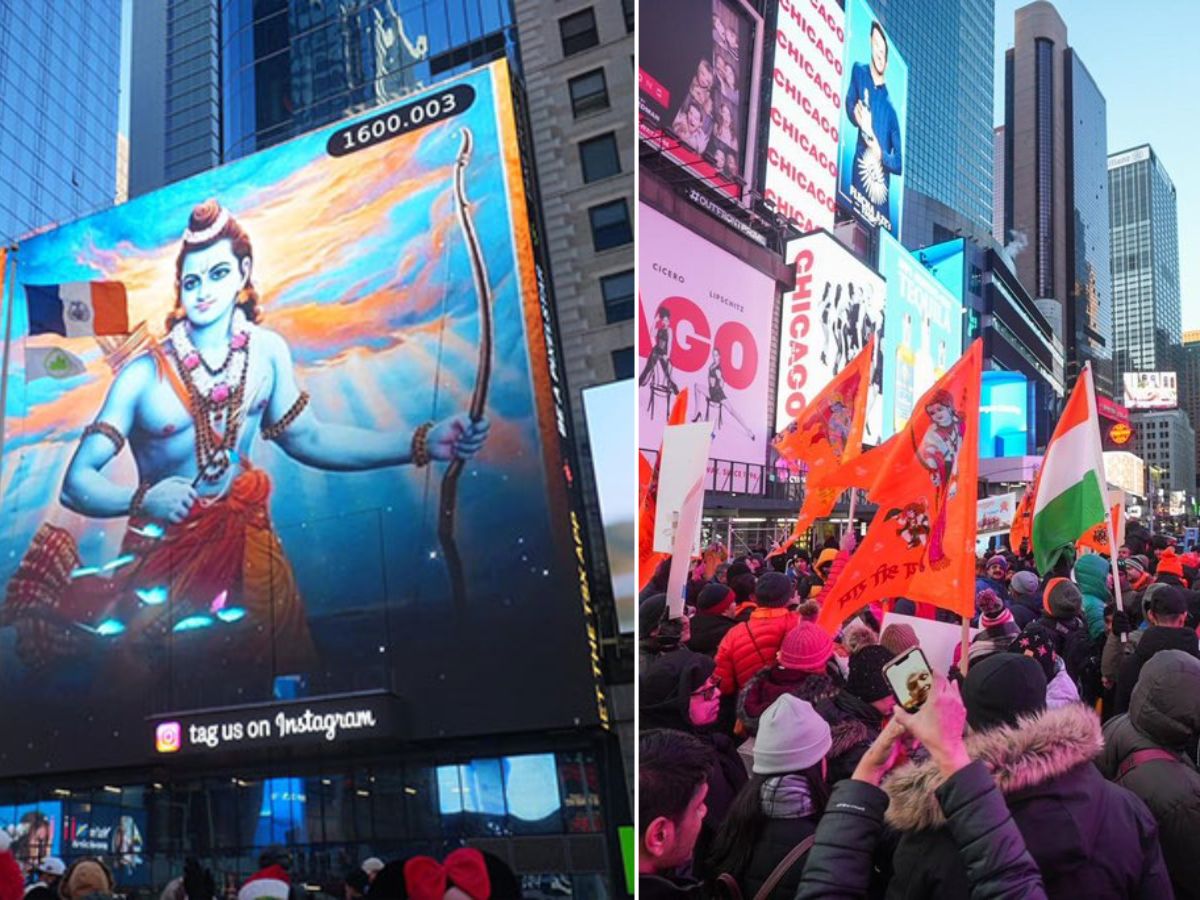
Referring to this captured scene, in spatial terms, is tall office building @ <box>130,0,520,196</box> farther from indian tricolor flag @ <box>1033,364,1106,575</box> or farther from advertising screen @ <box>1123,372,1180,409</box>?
indian tricolor flag @ <box>1033,364,1106,575</box>

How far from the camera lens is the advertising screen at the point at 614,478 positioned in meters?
8.69

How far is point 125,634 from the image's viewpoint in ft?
36.7

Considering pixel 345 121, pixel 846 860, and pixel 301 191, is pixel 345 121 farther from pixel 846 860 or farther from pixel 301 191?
pixel 846 860

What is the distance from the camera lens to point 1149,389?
11.4m

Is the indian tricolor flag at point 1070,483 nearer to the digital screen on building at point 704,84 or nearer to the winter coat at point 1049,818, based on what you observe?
the winter coat at point 1049,818

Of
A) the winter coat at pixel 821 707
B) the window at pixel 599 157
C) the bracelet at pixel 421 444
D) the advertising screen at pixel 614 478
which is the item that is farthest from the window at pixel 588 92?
the winter coat at pixel 821 707

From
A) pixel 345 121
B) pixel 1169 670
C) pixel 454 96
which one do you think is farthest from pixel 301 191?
pixel 1169 670

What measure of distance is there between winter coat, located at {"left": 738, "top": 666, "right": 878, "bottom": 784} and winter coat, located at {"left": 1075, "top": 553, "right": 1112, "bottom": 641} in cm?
251

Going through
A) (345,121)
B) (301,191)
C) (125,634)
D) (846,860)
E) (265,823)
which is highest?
(345,121)

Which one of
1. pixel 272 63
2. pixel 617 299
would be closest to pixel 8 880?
pixel 617 299

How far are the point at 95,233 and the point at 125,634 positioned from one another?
13.4 feet

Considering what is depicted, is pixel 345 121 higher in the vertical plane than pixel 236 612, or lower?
higher

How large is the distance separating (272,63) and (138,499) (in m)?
14.2

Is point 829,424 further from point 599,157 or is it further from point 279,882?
point 599,157
